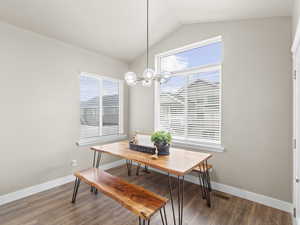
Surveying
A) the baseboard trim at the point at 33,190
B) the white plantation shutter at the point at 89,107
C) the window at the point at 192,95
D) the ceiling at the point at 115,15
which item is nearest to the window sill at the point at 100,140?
the white plantation shutter at the point at 89,107

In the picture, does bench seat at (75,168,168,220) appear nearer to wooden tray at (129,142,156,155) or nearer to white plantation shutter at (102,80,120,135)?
wooden tray at (129,142,156,155)

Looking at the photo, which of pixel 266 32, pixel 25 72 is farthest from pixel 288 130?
pixel 25 72

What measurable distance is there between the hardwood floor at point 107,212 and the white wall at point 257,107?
32 centimetres

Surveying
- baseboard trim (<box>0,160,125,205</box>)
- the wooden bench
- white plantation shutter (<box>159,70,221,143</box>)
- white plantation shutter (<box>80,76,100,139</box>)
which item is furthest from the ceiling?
baseboard trim (<box>0,160,125,205</box>)

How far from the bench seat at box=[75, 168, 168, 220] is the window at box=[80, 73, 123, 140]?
49.9 inches

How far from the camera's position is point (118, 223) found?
187 cm

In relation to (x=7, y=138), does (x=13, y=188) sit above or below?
below

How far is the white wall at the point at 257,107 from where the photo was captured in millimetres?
2076

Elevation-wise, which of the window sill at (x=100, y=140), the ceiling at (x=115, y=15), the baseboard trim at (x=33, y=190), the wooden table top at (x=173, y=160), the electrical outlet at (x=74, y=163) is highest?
the ceiling at (x=115, y=15)

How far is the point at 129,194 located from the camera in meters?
1.72

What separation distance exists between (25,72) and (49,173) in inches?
69.7

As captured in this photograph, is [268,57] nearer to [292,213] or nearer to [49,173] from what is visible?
[292,213]

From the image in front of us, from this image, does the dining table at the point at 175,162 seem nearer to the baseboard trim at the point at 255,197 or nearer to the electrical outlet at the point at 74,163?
the baseboard trim at the point at 255,197

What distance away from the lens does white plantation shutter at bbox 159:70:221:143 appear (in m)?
2.77
